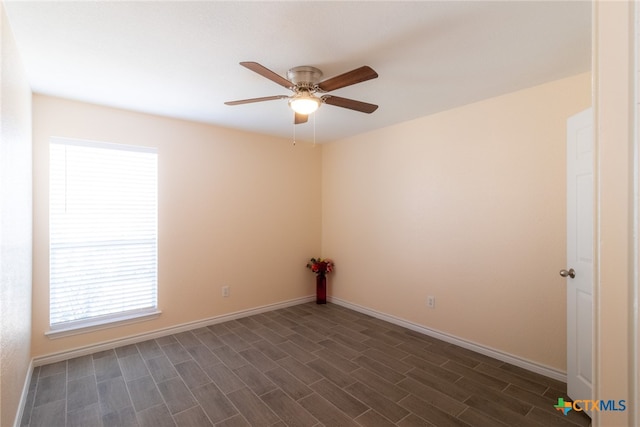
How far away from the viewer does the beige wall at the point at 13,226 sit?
1524 millimetres

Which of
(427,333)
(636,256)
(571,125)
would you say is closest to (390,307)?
(427,333)

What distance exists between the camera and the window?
2.82 m

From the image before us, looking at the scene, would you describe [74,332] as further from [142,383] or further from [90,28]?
[90,28]

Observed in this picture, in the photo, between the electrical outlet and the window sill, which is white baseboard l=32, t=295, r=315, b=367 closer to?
A: the window sill

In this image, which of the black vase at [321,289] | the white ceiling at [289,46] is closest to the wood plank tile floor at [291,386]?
the black vase at [321,289]

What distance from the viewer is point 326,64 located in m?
2.16

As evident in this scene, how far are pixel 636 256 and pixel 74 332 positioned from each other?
396cm

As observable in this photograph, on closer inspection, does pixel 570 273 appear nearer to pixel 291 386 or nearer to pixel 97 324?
pixel 291 386

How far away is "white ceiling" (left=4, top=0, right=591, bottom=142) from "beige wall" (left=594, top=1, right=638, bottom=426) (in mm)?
1185

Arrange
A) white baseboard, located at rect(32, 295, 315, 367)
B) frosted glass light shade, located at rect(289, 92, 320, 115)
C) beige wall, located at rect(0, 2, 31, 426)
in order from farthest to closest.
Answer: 1. white baseboard, located at rect(32, 295, 315, 367)
2. frosted glass light shade, located at rect(289, 92, 320, 115)
3. beige wall, located at rect(0, 2, 31, 426)

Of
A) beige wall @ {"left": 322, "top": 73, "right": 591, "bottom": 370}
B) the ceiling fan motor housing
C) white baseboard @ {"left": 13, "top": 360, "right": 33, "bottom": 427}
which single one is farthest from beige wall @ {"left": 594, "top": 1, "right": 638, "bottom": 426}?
white baseboard @ {"left": 13, "top": 360, "right": 33, "bottom": 427}

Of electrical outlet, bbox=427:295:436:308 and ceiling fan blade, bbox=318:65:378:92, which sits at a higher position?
ceiling fan blade, bbox=318:65:378:92

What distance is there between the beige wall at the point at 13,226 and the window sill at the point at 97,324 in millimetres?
392

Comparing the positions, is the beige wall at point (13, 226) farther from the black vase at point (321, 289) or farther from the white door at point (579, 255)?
the white door at point (579, 255)
